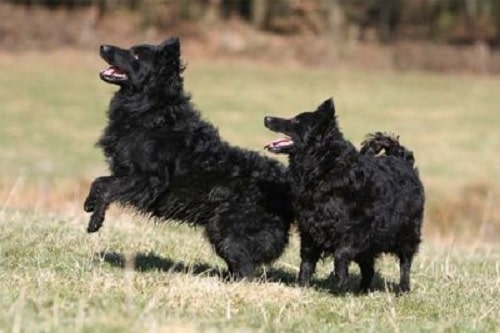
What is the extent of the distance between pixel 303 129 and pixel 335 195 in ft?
2.20

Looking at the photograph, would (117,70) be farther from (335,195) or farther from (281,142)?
(335,195)

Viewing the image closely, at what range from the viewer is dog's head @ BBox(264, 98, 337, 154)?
8.93m

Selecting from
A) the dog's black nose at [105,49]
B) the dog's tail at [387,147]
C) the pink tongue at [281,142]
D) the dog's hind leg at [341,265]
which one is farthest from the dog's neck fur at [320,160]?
the dog's black nose at [105,49]

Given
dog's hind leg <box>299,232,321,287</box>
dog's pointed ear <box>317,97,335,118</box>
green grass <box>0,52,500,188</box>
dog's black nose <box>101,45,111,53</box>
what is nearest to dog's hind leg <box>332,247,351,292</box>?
dog's hind leg <box>299,232,321,287</box>

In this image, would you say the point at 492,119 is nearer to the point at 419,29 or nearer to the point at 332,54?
the point at 332,54

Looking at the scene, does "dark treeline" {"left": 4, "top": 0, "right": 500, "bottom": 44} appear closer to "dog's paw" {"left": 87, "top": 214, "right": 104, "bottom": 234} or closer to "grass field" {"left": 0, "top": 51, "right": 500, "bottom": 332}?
"grass field" {"left": 0, "top": 51, "right": 500, "bottom": 332}

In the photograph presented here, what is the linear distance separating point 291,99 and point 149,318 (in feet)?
127

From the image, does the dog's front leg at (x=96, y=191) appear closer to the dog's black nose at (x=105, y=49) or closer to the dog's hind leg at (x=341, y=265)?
the dog's black nose at (x=105, y=49)

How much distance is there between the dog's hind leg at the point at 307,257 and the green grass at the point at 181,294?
0.16 meters

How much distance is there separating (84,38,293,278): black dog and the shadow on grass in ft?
1.24

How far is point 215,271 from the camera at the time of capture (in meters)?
9.79

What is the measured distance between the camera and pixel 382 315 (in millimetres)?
8062

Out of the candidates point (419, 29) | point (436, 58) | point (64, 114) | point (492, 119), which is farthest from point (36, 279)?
point (419, 29)

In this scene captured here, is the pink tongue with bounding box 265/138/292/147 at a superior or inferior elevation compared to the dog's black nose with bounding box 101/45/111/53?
inferior
